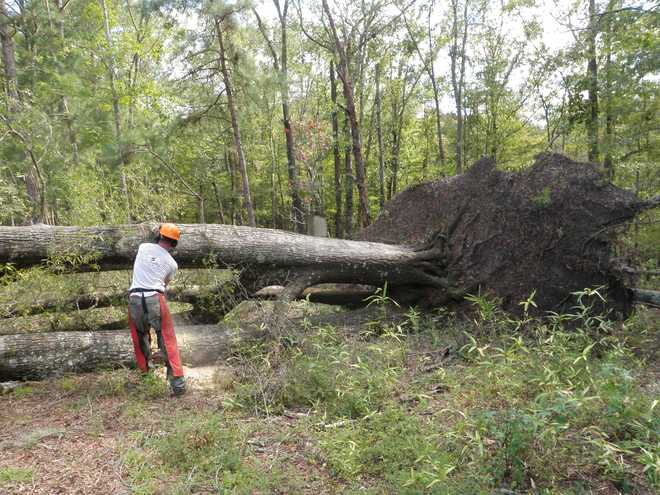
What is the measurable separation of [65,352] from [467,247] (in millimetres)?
6062

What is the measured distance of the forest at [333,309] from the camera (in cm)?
285

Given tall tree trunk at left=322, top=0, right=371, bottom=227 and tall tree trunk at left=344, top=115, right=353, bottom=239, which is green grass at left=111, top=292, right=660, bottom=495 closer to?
tall tree trunk at left=322, top=0, right=371, bottom=227

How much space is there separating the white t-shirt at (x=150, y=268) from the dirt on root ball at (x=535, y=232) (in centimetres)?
450

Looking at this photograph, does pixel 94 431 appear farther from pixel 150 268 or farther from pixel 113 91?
pixel 113 91

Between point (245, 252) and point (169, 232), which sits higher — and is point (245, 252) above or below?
below

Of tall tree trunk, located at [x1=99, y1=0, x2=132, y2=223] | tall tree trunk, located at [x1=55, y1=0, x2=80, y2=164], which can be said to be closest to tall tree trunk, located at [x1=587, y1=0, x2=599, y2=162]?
tall tree trunk, located at [x1=99, y1=0, x2=132, y2=223]

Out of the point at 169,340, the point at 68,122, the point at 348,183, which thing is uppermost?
the point at 68,122

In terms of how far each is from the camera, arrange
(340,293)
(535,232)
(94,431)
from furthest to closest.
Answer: (340,293) → (535,232) → (94,431)

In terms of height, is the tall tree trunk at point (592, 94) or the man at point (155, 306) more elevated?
the tall tree trunk at point (592, 94)

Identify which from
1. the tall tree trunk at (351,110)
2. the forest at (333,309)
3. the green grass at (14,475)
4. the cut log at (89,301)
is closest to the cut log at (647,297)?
the forest at (333,309)

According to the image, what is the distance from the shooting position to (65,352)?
488cm

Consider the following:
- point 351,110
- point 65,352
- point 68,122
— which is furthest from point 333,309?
point 68,122

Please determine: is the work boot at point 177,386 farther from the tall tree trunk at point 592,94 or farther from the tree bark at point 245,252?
the tall tree trunk at point 592,94

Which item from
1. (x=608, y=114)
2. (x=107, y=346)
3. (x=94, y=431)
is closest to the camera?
(x=94, y=431)
